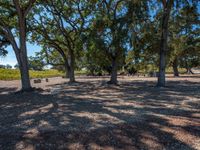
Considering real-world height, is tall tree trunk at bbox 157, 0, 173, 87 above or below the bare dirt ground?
above

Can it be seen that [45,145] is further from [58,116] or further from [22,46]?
[22,46]

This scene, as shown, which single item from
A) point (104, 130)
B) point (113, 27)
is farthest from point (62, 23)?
point (104, 130)

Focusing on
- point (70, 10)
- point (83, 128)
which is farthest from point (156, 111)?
point (70, 10)

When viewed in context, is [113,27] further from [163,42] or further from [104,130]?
[104,130]

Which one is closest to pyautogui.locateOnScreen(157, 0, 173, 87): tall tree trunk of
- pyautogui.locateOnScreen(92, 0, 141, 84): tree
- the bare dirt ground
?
pyautogui.locateOnScreen(92, 0, 141, 84): tree

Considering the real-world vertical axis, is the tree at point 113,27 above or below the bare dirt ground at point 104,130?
above

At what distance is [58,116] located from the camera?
6.73m

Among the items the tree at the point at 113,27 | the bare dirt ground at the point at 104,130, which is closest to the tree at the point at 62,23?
the tree at the point at 113,27

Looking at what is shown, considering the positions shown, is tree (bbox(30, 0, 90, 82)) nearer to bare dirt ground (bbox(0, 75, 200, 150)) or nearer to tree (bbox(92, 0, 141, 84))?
tree (bbox(92, 0, 141, 84))

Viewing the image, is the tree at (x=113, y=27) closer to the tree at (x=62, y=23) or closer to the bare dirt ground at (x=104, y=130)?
the tree at (x=62, y=23)

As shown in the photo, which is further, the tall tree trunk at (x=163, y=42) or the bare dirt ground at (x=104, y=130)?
the tall tree trunk at (x=163, y=42)

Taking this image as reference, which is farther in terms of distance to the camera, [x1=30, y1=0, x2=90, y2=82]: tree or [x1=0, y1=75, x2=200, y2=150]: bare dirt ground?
[x1=30, y1=0, x2=90, y2=82]: tree

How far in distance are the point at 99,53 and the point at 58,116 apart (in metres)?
13.4

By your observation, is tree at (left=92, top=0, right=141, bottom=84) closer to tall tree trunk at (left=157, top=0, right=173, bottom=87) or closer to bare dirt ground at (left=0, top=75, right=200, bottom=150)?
tall tree trunk at (left=157, top=0, right=173, bottom=87)
